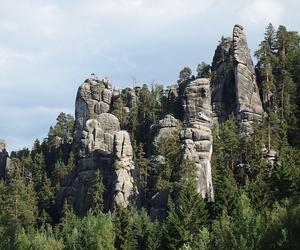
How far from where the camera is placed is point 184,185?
3120 inches

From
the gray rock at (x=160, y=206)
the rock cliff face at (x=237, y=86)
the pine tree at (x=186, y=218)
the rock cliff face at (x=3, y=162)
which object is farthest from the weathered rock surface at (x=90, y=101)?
the pine tree at (x=186, y=218)

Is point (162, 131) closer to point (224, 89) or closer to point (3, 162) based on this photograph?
point (224, 89)

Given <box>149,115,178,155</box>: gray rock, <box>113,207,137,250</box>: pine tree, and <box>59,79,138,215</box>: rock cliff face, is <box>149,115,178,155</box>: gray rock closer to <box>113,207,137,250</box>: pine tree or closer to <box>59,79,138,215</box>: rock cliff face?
<box>59,79,138,215</box>: rock cliff face

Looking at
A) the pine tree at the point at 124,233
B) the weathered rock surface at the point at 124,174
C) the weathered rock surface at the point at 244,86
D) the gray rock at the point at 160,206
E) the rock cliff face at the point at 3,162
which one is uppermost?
the weathered rock surface at the point at 244,86

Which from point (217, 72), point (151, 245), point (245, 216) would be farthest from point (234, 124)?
point (245, 216)

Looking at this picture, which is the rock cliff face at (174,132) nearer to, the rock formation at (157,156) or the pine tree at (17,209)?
the rock formation at (157,156)

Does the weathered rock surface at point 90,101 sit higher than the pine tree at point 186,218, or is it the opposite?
the weathered rock surface at point 90,101

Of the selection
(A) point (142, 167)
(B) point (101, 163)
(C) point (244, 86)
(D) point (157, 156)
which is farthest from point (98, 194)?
(C) point (244, 86)

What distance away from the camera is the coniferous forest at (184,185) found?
62188 mm

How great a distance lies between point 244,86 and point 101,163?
2378 cm

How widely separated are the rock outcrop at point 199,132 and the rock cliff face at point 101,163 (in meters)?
10.1

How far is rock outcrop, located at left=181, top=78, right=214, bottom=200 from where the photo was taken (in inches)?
3332

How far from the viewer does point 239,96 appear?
9906cm

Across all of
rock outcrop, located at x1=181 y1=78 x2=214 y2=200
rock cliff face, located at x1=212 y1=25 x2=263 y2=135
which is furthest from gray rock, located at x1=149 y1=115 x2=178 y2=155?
rock cliff face, located at x1=212 y1=25 x2=263 y2=135
